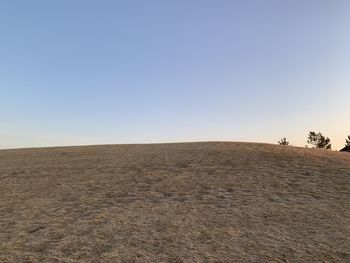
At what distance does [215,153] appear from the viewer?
24.9m

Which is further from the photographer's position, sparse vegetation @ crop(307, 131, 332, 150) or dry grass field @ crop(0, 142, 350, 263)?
sparse vegetation @ crop(307, 131, 332, 150)

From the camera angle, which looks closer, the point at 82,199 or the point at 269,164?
the point at 82,199

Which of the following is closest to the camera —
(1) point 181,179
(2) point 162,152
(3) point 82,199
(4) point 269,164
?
(3) point 82,199

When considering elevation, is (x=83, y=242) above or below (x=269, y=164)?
below

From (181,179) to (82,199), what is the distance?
460cm

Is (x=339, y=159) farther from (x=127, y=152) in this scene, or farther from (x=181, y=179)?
(x=127, y=152)

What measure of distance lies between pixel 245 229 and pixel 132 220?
3.13 metres

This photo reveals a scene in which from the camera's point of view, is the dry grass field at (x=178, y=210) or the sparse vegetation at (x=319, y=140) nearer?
the dry grass field at (x=178, y=210)

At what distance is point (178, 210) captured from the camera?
41.3 feet

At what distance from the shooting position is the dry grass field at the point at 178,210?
920 centimetres

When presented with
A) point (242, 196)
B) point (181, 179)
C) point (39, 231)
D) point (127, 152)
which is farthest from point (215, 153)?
point (39, 231)

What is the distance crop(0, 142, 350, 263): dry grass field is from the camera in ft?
30.2

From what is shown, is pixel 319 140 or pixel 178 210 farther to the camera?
pixel 319 140

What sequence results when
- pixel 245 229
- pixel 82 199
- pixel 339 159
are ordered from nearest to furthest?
pixel 245 229, pixel 82 199, pixel 339 159
